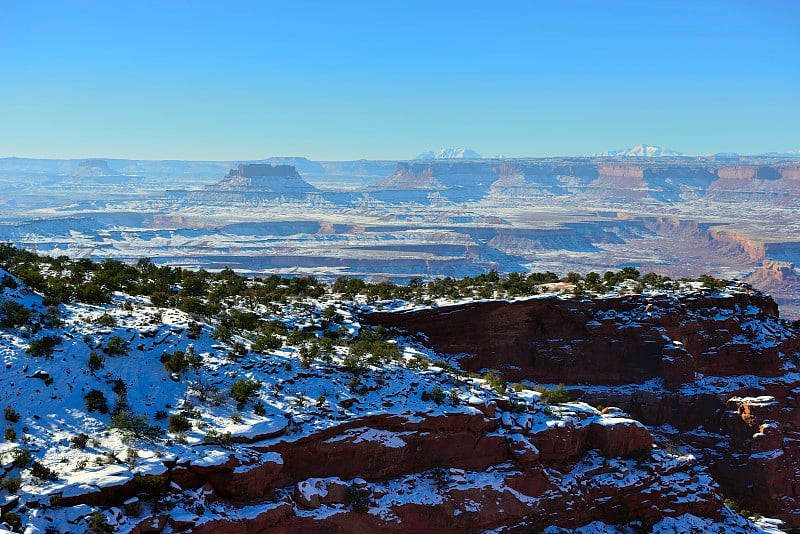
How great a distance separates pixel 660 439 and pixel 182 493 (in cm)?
2518

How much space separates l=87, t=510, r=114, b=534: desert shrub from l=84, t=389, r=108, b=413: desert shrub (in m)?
4.98

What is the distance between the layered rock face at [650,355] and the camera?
34875mm

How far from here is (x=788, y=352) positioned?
123 feet

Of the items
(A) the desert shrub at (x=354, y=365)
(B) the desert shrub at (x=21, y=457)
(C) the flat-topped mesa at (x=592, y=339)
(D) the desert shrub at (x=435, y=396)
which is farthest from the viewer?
(C) the flat-topped mesa at (x=592, y=339)

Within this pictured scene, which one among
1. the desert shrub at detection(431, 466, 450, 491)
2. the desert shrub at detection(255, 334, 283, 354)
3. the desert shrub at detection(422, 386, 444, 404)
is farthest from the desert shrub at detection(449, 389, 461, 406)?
the desert shrub at detection(255, 334, 283, 354)

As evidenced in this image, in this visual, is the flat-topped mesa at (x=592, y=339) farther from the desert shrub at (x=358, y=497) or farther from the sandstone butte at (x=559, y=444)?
the desert shrub at (x=358, y=497)

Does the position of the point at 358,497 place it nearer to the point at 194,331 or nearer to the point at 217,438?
the point at 217,438

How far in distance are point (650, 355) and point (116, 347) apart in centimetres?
2749

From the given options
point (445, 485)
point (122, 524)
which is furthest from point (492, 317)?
point (122, 524)

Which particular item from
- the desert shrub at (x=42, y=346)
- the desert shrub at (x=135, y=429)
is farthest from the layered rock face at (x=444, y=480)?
the desert shrub at (x=42, y=346)

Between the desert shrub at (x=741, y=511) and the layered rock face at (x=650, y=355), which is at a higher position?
the layered rock face at (x=650, y=355)

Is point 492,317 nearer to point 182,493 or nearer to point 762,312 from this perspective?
point 762,312

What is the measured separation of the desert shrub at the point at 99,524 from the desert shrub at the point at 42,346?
8211 mm

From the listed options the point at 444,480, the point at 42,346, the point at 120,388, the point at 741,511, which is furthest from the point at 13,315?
the point at 741,511
